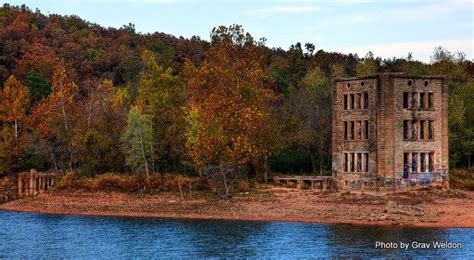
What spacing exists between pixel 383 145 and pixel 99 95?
121 feet

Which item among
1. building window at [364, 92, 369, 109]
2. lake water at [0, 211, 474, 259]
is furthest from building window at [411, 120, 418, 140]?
lake water at [0, 211, 474, 259]

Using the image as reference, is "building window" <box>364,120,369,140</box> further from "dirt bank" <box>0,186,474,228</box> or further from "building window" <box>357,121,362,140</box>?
"dirt bank" <box>0,186,474,228</box>

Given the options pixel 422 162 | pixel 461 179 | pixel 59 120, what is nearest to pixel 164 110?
pixel 59 120

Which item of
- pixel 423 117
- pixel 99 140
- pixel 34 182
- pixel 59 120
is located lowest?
pixel 34 182

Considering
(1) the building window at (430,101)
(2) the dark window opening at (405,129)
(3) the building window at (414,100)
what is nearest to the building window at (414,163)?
(2) the dark window opening at (405,129)

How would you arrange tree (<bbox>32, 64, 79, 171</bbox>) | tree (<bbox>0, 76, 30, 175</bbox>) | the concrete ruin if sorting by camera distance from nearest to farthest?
the concrete ruin < tree (<bbox>32, 64, 79, 171</bbox>) < tree (<bbox>0, 76, 30, 175</bbox>)

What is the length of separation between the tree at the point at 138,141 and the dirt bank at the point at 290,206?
4.27 metres

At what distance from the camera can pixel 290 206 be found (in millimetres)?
73250

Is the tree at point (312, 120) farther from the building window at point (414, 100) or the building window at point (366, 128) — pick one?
the building window at point (414, 100)

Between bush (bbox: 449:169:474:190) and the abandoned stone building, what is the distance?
15.9 feet

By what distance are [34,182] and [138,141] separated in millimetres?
15002

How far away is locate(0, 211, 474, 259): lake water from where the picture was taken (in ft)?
172

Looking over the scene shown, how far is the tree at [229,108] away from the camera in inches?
3123

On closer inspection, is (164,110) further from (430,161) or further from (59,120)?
(430,161)
